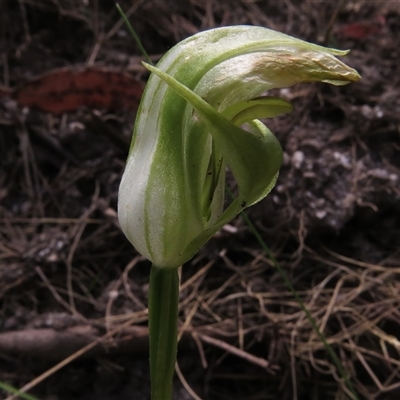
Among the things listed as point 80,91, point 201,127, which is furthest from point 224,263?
point 201,127

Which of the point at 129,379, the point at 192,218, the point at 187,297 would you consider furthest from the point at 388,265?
the point at 192,218

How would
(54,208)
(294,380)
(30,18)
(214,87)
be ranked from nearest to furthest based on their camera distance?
1. (214,87)
2. (294,380)
3. (54,208)
4. (30,18)

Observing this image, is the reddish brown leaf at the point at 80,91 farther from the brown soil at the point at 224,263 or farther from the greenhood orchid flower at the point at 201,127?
the greenhood orchid flower at the point at 201,127

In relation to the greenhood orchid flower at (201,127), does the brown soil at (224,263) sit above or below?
below

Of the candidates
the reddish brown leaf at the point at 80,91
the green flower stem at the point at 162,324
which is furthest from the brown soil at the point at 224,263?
the green flower stem at the point at 162,324

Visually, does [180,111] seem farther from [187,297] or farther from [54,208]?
[54,208]
